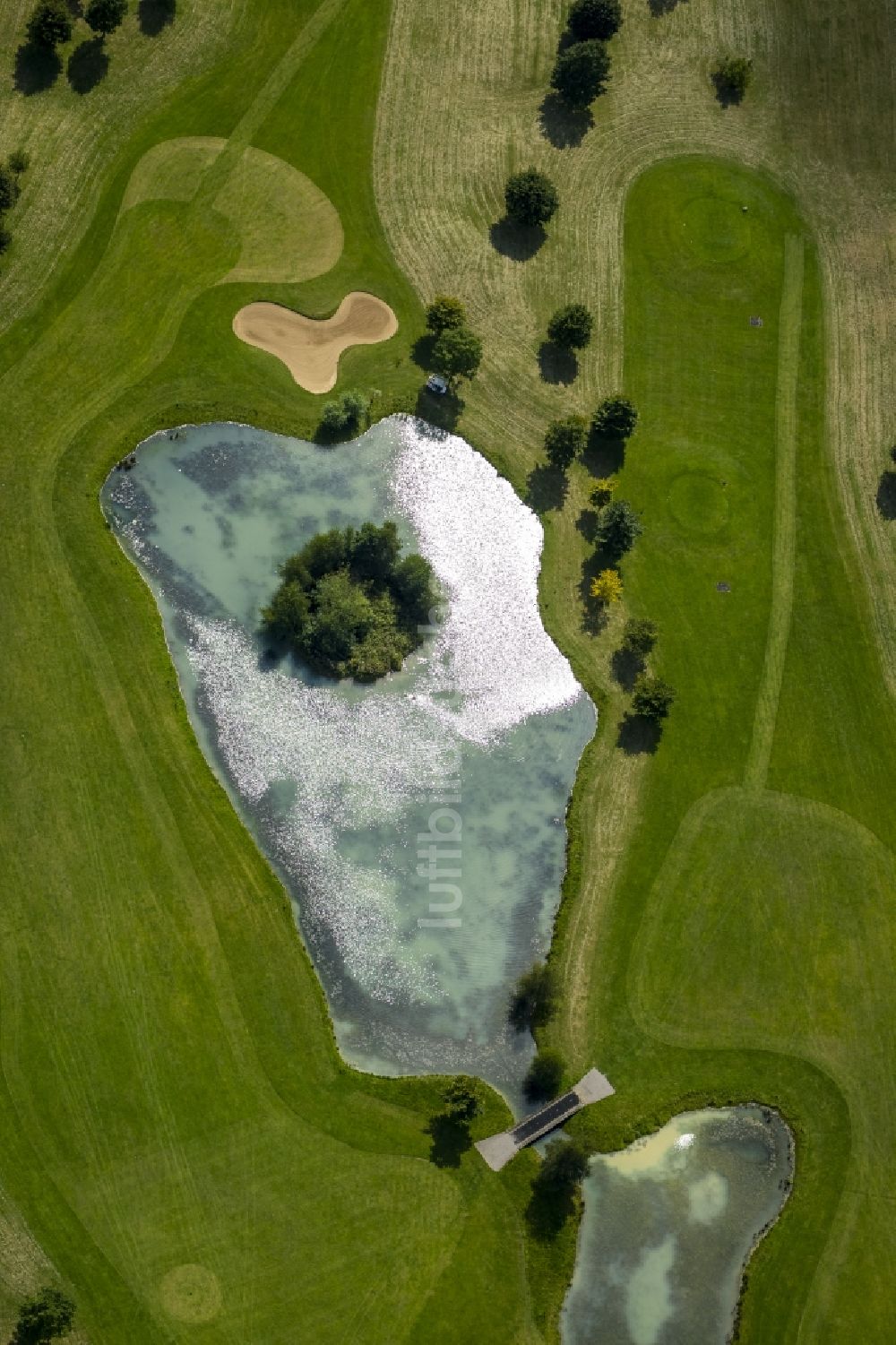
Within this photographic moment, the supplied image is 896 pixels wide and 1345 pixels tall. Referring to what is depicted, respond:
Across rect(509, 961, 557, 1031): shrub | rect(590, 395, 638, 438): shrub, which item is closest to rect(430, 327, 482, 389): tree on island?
rect(590, 395, 638, 438): shrub

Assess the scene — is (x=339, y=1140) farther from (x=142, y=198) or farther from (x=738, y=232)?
(x=738, y=232)

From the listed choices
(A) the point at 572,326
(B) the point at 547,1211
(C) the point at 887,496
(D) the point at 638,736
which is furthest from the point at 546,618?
(B) the point at 547,1211

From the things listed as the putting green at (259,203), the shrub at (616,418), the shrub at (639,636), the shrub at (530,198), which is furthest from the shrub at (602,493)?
the putting green at (259,203)

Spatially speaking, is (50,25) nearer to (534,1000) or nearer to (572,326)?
(572,326)

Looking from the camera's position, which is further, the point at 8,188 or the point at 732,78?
the point at 732,78

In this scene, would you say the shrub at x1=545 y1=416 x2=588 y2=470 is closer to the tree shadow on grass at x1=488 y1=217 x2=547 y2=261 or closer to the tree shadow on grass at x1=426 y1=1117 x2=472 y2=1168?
the tree shadow on grass at x1=488 y1=217 x2=547 y2=261

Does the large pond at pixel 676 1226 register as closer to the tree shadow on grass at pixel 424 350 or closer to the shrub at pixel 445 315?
the tree shadow on grass at pixel 424 350
